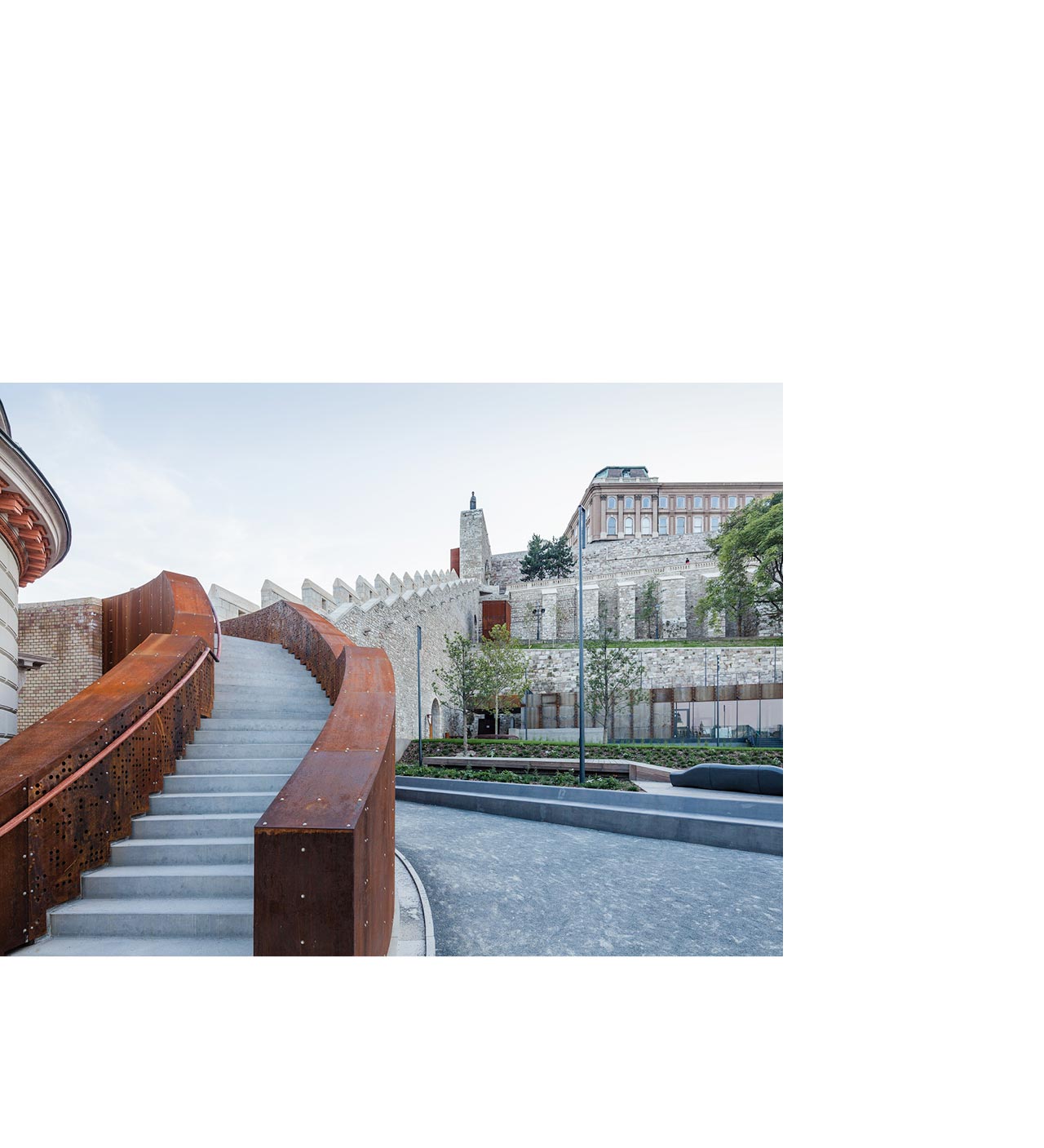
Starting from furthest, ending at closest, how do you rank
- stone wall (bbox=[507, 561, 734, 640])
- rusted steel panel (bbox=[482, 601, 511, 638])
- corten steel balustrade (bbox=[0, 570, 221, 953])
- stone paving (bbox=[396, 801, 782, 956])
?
stone wall (bbox=[507, 561, 734, 640]) → rusted steel panel (bbox=[482, 601, 511, 638]) → stone paving (bbox=[396, 801, 782, 956]) → corten steel balustrade (bbox=[0, 570, 221, 953])

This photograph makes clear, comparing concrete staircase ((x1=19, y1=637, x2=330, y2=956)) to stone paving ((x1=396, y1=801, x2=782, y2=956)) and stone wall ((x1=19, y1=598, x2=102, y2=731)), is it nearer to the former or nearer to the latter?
stone paving ((x1=396, y1=801, x2=782, y2=956))

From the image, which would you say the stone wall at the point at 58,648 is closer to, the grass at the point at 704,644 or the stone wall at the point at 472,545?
the grass at the point at 704,644

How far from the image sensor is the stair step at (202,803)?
3.67m

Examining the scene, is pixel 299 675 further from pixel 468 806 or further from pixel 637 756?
pixel 637 756

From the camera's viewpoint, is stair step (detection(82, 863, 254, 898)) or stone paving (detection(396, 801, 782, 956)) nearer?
stair step (detection(82, 863, 254, 898))

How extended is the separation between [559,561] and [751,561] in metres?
23.4

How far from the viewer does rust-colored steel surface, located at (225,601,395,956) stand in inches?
93.2

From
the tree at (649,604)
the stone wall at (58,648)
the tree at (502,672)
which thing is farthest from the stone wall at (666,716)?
the stone wall at (58,648)

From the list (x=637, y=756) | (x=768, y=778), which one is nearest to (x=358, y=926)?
(x=768, y=778)

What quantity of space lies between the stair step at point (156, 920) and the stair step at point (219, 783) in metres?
0.88

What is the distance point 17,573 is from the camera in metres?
4.94

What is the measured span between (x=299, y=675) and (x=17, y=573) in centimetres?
265

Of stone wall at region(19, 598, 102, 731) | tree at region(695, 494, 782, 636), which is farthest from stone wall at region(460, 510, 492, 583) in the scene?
stone wall at region(19, 598, 102, 731)

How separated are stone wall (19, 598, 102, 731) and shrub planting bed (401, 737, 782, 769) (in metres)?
8.79
